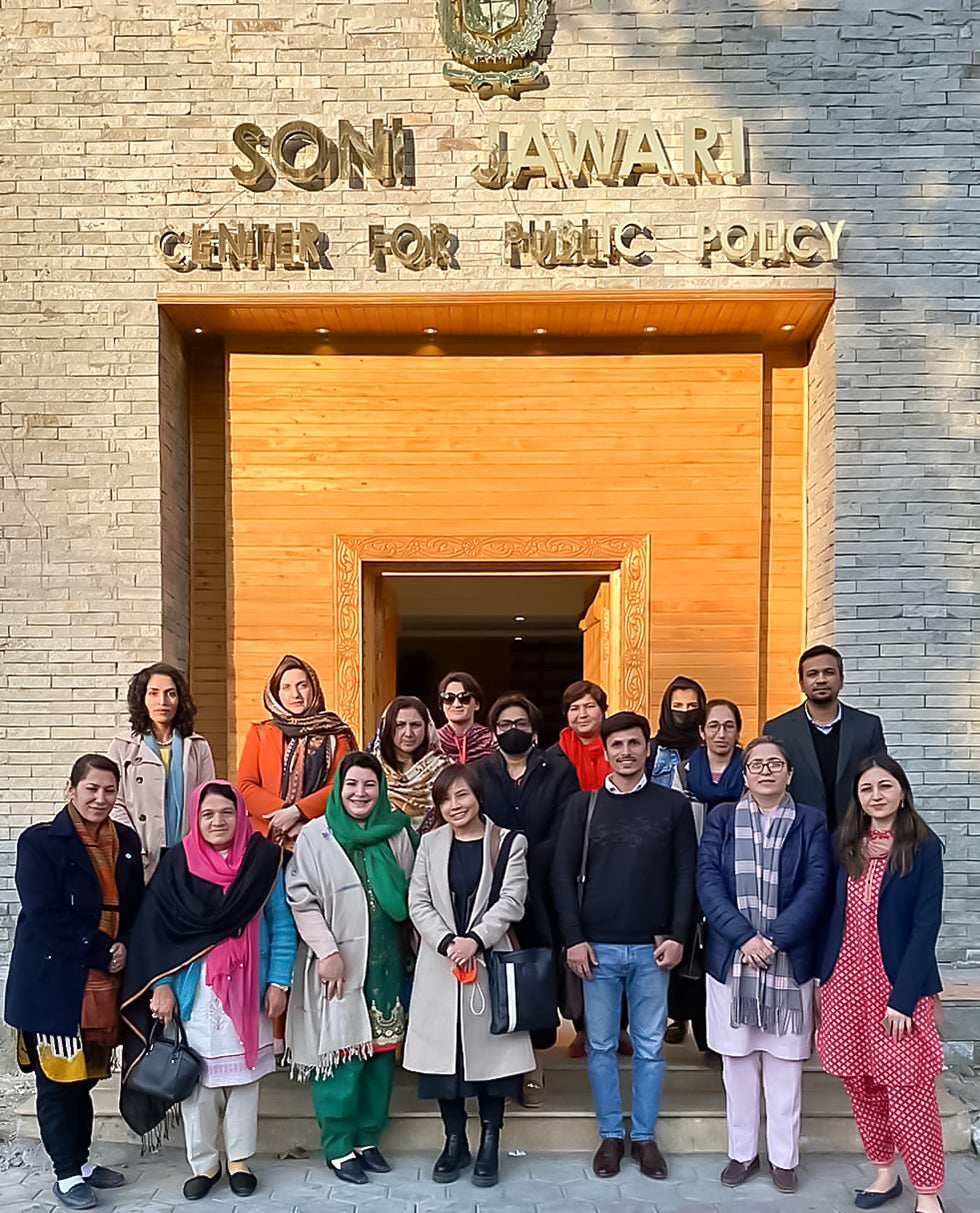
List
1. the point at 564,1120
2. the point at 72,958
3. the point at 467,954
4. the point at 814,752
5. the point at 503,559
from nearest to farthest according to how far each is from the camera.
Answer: the point at 72,958 < the point at 467,954 < the point at 564,1120 < the point at 814,752 < the point at 503,559

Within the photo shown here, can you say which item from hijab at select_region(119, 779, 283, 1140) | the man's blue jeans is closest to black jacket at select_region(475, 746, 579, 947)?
the man's blue jeans

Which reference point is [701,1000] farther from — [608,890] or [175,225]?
[175,225]

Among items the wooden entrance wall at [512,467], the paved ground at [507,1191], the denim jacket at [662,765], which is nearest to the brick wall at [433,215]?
the wooden entrance wall at [512,467]

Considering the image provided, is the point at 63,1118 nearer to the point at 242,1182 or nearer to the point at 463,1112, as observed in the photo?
the point at 242,1182

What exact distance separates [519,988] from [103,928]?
1698mm

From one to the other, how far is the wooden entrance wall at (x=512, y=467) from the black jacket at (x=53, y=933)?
3.65 meters

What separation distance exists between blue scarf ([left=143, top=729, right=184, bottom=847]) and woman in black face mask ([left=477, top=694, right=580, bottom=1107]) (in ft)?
4.60

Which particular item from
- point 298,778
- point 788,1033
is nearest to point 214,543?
point 298,778

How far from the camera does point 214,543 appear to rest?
27.5ft

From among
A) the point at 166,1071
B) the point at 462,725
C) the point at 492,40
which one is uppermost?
the point at 492,40

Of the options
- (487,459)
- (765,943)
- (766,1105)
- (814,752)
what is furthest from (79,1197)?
(487,459)

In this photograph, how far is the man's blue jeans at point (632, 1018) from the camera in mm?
4984

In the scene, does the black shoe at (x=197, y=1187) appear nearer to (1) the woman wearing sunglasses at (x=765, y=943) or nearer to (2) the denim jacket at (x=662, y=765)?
(1) the woman wearing sunglasses at (x=765, y=943)

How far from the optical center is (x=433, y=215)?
24.6 ft
